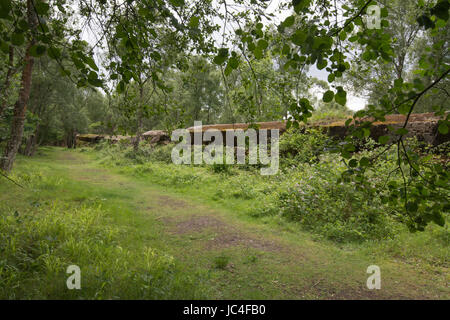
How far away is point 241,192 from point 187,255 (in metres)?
4.08

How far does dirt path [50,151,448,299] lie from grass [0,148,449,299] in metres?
0.02

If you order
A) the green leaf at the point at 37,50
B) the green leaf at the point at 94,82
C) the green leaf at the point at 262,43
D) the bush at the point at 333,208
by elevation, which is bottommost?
the bush at the point at 333,208

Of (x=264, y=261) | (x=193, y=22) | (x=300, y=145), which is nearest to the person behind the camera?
(x=193, y=22)

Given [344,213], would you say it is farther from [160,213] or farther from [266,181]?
[160,213]

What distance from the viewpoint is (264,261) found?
439 cm

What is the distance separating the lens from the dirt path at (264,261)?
11.8 feet

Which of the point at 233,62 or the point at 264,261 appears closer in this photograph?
the point at 233,62

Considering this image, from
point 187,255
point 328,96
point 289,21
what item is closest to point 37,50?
point 289,21

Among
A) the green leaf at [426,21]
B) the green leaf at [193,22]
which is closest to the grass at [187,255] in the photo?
the green leaf at [193,22]

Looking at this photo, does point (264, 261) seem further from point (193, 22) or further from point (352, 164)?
point (193, 22)

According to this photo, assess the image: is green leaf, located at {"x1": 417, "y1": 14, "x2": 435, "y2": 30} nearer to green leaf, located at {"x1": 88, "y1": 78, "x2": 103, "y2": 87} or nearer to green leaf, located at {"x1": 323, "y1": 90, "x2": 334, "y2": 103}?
green leaf, located at {"x1": 323, "y1": 90, "x2": 334, "y2": 103}

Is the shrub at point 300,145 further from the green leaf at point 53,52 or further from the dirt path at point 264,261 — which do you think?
the green leaf at point 53,52

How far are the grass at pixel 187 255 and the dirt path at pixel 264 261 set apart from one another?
0.06 feet
